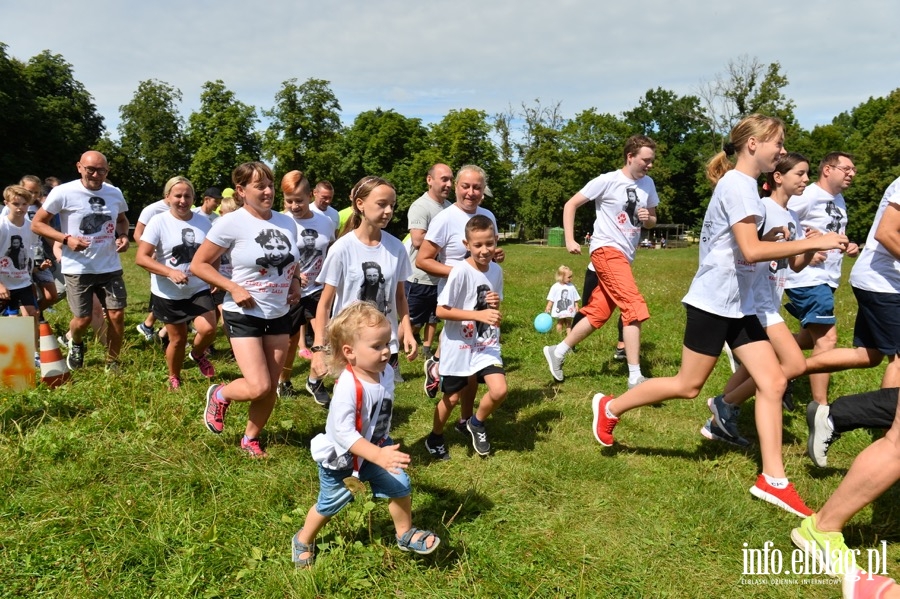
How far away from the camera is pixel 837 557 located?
10.1ft

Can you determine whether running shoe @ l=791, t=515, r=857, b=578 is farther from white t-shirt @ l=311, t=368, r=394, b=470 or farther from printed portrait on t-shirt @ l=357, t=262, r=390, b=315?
printed portrait on t-shirt @ l=357, t=262, r=390, b=315

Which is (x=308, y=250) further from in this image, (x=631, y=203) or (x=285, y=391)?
(x=631, y=203)

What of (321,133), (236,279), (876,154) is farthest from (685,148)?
(236,279)

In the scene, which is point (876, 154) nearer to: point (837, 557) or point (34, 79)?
point (837, 557)

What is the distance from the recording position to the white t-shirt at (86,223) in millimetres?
6469

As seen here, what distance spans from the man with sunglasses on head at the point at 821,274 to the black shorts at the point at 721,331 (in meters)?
1.73

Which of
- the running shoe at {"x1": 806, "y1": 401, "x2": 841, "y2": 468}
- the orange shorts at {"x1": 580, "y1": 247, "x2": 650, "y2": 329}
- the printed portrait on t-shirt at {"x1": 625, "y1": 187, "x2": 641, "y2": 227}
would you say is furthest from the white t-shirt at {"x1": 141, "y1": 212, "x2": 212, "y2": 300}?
the running shoe at {"x1": 806, "y1": 401, "x2": 841, "y2": 468}

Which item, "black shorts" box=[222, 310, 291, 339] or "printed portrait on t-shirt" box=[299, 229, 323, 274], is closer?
"black shorts" box=[222, 310, 291, 339]

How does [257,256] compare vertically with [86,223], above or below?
below

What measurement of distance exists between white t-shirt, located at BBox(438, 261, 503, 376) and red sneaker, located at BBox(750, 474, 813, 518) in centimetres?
191

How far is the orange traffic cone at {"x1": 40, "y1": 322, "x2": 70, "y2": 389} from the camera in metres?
5.73

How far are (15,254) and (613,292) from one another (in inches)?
265

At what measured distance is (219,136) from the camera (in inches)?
1868

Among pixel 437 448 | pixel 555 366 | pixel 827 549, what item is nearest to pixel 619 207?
pixel 555 366
